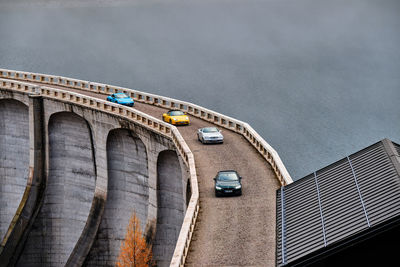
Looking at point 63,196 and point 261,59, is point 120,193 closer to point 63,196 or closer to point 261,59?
point 63,196

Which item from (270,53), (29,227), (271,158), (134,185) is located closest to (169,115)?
(134,185)

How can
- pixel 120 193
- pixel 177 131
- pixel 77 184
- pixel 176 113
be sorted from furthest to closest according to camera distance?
1. pixel 77 184
2. pixel 120 193
3. pixel 176 113
4. pixel 177 131

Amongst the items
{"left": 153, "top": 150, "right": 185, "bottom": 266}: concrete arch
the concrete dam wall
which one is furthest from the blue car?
{"left": 153, "top": 150, "right": 185, "bottom": 266}: concrete arch

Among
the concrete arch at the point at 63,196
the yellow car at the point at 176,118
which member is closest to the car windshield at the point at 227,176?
the yellow car at the point at 176,118

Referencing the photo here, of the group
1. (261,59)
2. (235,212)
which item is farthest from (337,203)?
(261,59)

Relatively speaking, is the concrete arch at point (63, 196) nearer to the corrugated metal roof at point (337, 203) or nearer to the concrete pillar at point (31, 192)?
the concrete pillar at point (31, 192)
